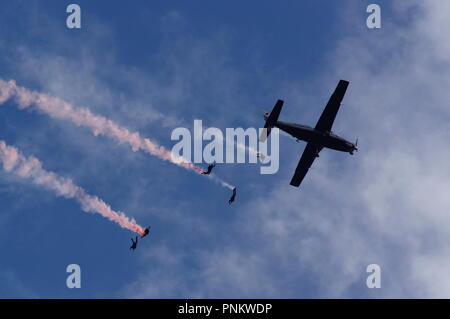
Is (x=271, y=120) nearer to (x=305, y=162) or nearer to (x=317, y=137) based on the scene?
(x=317, y=137)

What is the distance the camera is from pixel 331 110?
88438mm

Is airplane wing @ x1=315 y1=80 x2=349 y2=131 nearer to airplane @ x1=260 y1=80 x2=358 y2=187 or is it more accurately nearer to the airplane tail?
airplane @ x1=260 y1=80 x2=358 y2=187

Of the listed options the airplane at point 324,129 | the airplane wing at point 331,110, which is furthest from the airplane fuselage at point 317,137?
the airplane wing at point 331,110

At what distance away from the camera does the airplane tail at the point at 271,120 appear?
83.8 metres

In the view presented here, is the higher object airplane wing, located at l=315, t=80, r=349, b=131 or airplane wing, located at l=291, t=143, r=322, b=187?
airplane wing, located at l=315, t=80, r=349, b=131

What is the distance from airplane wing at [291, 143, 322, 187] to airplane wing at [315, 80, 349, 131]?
459 cm

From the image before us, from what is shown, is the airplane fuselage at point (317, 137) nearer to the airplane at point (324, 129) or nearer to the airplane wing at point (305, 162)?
the airplane at point (324, 129)

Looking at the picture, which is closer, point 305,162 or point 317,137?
point 317,137

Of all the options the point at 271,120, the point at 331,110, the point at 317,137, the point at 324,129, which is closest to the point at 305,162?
the point at 317,137

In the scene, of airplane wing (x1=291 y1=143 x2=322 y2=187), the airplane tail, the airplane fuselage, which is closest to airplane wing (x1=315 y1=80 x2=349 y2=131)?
the airplane fuselage

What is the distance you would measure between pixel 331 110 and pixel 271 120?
9.56 m

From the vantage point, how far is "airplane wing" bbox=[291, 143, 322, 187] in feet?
307
